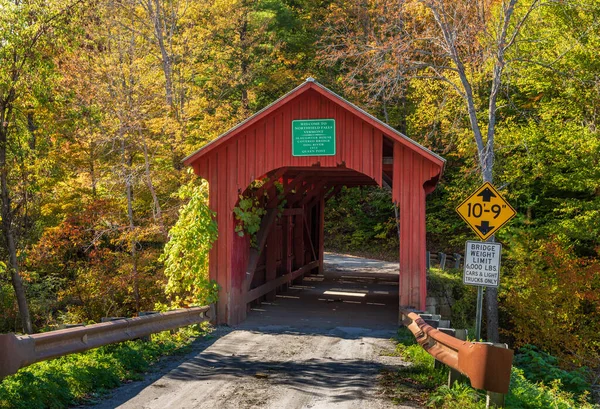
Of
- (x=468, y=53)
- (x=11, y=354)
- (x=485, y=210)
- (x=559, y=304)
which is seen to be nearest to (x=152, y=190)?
(x=468, y=53)

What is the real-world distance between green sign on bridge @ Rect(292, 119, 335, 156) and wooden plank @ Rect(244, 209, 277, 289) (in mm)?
2658

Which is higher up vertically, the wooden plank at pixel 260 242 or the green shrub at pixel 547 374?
the wooden plank at pixel 260 242

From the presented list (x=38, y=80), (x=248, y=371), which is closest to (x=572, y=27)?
(x=38, y=80)

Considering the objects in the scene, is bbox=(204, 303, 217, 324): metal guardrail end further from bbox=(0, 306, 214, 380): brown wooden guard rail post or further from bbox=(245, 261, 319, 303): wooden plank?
bbox=(0, 306, 214, 380): brown wooden guard rail post

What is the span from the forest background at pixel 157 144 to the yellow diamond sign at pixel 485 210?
8430mm

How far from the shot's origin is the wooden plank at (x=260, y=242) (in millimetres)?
13719

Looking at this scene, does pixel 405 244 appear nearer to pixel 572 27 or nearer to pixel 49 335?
pixel 49 335

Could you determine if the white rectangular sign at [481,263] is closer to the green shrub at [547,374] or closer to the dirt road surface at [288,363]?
the dirt road surface at [288,363]

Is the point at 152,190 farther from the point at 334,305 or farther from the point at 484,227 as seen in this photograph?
the point at 484,227

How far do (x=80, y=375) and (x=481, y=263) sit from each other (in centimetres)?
534

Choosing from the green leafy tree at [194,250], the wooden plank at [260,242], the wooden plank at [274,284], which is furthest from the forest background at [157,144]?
the green leafy tree at [194,250]

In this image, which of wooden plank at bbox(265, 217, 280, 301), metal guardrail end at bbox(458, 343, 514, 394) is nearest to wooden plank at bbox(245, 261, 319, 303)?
wooden plank at bbox(265, 217, 280, 301)

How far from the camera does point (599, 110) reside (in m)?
21.4

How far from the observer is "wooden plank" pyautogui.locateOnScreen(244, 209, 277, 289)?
13.7 metres
